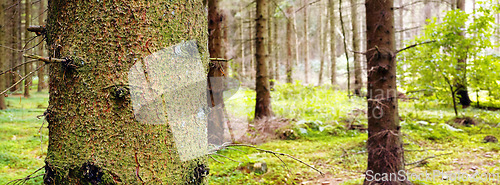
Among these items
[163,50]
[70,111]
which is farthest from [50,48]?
[163,50]

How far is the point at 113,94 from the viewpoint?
3.63ft

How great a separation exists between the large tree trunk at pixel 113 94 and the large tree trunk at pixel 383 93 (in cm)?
261

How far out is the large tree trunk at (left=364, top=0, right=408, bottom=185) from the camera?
321 centimetres

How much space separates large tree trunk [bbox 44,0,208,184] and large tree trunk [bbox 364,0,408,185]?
8.58ft

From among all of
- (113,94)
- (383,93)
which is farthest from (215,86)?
(113,94)

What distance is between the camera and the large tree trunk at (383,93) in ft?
10.5

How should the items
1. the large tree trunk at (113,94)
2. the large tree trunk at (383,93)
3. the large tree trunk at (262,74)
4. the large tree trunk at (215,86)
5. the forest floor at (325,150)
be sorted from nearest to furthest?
the large tree trunk at (113,94) < the large tree trunk at (383,93) < the forest floor at (325,150) < the large tree trunk at (215,86) < the large tree trunk at (262,74)

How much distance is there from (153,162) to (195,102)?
31 cm

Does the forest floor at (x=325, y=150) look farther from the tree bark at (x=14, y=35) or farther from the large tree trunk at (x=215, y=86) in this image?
the tree bark at (x=14, y=35)

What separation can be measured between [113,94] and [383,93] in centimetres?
296

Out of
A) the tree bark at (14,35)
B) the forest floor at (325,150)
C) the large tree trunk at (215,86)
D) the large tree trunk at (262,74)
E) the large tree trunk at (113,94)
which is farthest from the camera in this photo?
the large tree trunk at (262,74)

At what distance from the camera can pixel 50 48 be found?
120cm

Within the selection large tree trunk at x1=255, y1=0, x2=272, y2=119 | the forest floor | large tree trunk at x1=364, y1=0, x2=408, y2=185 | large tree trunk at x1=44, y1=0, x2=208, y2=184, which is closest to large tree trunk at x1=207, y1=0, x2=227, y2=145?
the forest floor

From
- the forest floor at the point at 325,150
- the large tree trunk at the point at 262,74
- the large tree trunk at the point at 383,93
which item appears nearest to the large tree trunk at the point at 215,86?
the forest floor at the point at 325,150
